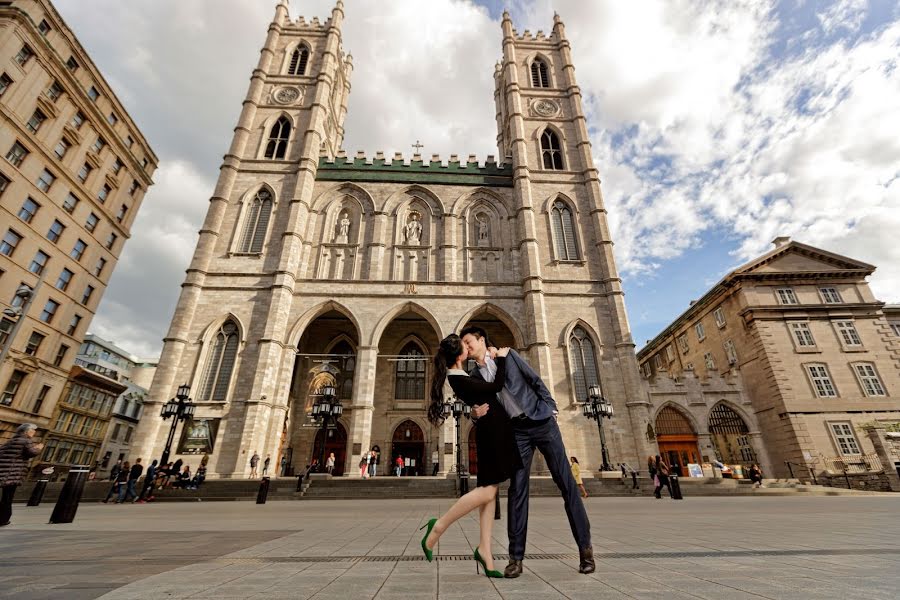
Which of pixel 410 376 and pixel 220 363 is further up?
pixel 410 376

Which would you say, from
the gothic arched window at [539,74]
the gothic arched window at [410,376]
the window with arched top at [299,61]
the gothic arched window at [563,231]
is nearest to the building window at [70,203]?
the window with arched top at [299,61]

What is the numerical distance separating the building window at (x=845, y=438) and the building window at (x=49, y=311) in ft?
140

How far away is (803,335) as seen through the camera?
72.2 feet

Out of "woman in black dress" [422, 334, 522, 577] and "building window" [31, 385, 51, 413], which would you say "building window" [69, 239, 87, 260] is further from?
"woman in black dress" [422, 334, 522, 577]

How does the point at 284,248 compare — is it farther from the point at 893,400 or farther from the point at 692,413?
the point at 893,400

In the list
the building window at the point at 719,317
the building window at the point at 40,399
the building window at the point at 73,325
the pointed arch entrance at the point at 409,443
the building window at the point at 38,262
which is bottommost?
the pointed arch entrance at the point at 409,443

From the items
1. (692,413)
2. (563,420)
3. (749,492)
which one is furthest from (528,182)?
(749,492)

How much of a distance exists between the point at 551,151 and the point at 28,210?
30513 mm

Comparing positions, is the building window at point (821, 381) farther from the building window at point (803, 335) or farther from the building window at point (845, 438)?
the building window at point (845, 438)

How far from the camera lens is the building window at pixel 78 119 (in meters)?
24.2

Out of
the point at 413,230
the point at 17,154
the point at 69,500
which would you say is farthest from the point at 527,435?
the point at 17,154

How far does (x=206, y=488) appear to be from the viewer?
14.5m

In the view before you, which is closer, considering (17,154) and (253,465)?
→ (253,465)

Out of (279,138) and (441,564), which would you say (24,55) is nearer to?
(279,138)
